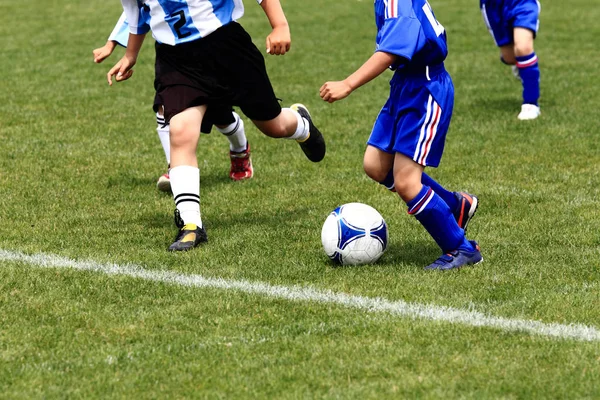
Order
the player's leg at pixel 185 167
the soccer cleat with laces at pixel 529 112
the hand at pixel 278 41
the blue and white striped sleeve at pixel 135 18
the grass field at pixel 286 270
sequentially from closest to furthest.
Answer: the grass field at pixel 286 270, the hand at pixel 278 41, the player's leg at pixel 185 167, the blue and white striped sleeve at pixel 135 18, the soccer cleat with laces at pixel 529 112

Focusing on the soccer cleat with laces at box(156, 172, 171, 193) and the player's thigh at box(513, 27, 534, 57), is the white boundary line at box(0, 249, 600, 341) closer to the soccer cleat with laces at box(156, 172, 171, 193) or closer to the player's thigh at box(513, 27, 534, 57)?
the soccer cleat with laces at box(156, 172, 171, 193)

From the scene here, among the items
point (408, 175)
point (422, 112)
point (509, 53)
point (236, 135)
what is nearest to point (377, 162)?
point (408, 175)

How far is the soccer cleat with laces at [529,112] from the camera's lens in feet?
30.8

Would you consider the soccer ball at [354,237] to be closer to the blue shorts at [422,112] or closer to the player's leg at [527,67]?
the blue shorts at [422,112]

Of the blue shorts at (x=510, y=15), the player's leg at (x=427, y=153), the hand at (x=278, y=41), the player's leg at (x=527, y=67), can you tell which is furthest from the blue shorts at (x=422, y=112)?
the blue shorts at (x=510, y=15)

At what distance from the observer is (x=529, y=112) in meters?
9.43

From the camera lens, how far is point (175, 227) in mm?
6223

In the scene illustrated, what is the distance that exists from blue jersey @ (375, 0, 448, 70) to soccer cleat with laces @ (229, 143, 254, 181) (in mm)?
2479

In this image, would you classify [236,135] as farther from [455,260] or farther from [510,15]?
[510,15]

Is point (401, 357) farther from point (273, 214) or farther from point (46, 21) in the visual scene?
point (46, 21)

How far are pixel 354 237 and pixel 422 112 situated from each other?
0.73m

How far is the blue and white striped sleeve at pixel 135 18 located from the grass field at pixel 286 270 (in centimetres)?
116

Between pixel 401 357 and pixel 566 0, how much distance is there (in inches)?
619

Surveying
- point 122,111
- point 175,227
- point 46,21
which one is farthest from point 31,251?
point 46,21
